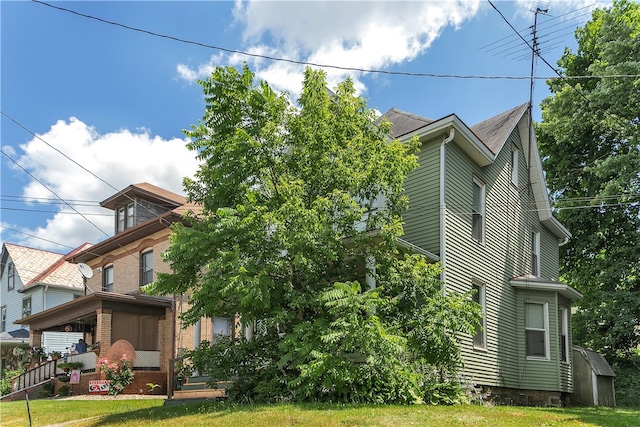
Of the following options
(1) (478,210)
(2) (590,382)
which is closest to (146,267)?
(1) (478,210)

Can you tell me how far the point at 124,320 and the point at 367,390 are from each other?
1505 centimetres

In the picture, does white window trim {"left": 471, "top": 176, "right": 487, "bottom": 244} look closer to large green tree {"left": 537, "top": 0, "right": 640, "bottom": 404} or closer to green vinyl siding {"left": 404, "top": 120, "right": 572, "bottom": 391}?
green vinyl siding {"left": 404, "top": 120, "right": 572, "bottom": 391}

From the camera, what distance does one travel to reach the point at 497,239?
17.1 m

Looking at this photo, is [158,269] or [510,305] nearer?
[510,305]

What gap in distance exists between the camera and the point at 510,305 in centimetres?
1694

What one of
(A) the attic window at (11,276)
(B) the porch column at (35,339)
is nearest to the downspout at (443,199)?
(B) the porch column at (35,339)

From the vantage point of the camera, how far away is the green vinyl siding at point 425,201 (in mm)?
14281

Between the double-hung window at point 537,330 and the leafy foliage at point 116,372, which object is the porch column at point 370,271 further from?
the leafy foliage at point 116,372

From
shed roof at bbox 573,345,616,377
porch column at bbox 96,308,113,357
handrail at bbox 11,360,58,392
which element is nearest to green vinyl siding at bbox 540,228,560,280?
shed roof at bbox 573,345,616,377

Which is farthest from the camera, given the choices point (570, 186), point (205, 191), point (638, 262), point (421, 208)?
point (570, 186)

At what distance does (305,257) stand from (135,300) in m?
12.7

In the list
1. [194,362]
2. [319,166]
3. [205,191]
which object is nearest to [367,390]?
[194,362]

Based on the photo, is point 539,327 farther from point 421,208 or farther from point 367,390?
point 367,390

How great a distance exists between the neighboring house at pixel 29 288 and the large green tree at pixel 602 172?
2787 cm
